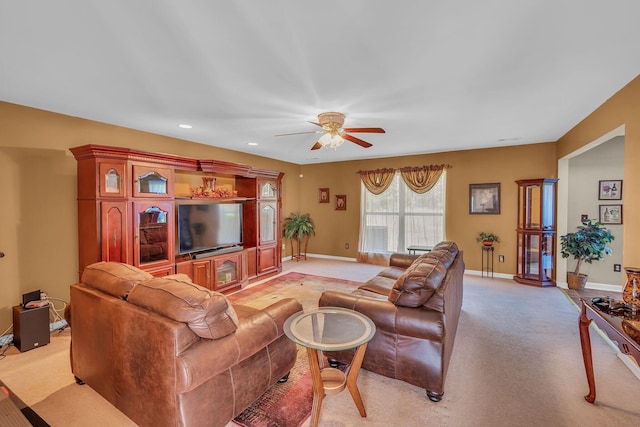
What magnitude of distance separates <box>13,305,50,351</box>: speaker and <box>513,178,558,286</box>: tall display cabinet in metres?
6.76

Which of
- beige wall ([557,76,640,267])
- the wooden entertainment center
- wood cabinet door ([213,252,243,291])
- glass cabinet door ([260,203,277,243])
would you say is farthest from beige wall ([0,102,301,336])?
beige wall ([557,76,640,267])

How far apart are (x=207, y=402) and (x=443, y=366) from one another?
157 cm

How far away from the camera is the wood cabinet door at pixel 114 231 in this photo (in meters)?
3.11

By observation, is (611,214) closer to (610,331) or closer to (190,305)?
(610,331)

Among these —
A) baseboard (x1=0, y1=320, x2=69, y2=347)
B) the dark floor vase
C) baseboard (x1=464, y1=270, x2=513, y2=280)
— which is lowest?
baseboard (x1=0, y1=320, x2=69, y2=347)

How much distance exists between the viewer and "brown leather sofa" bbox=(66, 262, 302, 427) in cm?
146

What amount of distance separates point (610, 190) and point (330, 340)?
5479mm

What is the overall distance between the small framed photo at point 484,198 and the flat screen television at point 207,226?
456cm

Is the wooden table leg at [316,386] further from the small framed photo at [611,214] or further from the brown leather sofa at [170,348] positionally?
the small framed photo at [611,214]

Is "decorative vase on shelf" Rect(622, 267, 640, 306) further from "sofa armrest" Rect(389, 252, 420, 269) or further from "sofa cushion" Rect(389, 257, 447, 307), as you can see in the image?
"sofa armrest" Rect(389, 252, 420, 269)

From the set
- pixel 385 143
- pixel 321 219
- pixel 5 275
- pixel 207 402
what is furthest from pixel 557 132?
pixel 5 275

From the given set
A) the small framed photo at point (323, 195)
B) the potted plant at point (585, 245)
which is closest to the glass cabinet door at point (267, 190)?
Answer: the small framed photo at point (323, 195)

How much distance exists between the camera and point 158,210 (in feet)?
12.0

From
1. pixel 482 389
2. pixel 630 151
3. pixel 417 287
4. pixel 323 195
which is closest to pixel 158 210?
pixel 417 287
